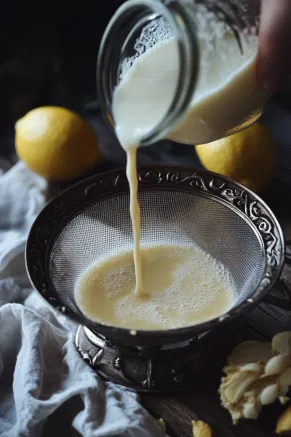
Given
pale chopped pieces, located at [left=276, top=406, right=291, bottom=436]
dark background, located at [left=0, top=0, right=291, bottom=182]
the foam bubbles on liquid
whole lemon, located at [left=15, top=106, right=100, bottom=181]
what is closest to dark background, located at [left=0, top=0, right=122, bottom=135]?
dark background, located at [left=0, top=0, right=291, bottom=182]

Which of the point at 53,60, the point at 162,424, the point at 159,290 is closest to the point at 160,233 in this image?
the point at 159,290

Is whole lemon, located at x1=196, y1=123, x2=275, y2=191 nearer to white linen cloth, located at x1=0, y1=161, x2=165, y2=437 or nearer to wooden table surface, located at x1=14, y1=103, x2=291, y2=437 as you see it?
wooden table surface, located at x1=14, y1=103, x2=291, y2=437

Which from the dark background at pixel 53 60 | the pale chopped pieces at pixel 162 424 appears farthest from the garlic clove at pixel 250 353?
the dark background at pixel 53 60

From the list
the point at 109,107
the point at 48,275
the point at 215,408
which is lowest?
the point at 215,408

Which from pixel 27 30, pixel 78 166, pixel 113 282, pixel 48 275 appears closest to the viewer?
pixel 48 275

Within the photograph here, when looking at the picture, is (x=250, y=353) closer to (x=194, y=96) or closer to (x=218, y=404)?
(x=218, y=404)

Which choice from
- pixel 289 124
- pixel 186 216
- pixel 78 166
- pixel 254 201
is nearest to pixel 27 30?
pixel 78 166

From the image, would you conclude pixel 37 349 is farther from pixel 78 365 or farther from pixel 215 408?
pixel 215 408
